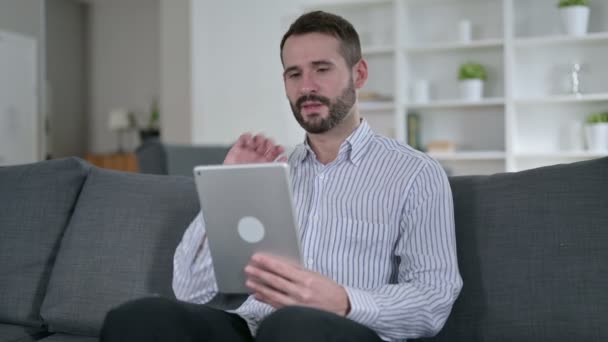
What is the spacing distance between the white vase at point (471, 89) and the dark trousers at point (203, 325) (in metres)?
3.66

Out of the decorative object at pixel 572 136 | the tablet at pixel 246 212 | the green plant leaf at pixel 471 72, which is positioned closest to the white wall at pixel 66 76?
the green plant leaf at pixel 471 72

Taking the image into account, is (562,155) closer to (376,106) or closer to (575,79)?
(575,79)

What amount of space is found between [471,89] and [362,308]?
12.1ft

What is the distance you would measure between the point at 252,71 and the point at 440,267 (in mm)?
4462

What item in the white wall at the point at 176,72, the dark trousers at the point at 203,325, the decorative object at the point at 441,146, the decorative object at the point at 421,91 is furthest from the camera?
the white wall at the point at 176,72

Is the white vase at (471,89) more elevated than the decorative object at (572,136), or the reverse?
the white vase at (471,89)

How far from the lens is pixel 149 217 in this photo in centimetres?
179

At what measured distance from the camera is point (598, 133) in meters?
4.46

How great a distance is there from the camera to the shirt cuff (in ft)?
4.21

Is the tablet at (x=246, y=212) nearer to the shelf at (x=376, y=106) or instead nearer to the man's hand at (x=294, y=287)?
the man's hand at (x=294, y=287)

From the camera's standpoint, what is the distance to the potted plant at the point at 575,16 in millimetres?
4496

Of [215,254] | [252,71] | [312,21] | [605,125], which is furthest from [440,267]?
[252,71]

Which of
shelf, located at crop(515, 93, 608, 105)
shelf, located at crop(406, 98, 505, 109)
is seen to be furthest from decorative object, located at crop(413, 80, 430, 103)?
shelf, located at crop(515, 93, 608, 105)

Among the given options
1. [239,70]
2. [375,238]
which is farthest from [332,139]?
[239,70]
